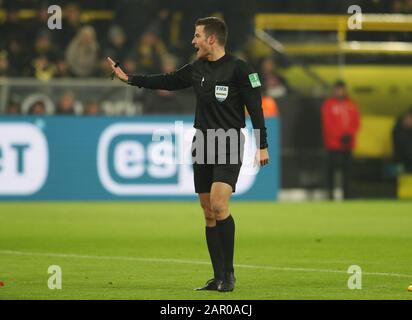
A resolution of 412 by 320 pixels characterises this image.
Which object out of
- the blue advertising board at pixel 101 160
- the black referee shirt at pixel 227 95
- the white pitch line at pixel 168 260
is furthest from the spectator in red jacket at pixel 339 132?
the black referee shirt at pixel 227 95

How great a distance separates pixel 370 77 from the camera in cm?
2362

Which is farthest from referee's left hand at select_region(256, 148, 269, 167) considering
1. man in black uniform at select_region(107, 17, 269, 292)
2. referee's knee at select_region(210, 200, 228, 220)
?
referee's knee at select_region(210, 200, 228, 220)

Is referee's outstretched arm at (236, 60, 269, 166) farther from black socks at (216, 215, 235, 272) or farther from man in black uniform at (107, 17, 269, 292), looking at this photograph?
black socks at (216, 215, 235, 272)

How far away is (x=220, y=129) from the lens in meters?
9.82

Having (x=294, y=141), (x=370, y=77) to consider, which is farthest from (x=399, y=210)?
(x=370, y=77)

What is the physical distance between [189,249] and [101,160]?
721 centimetres

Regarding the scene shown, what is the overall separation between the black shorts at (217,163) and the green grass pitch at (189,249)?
0.89m

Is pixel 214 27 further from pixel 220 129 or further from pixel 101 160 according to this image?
pixel 101 160

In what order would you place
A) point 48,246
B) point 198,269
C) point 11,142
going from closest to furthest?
1. point 198,269
2. point 48,246
3. point 11,142

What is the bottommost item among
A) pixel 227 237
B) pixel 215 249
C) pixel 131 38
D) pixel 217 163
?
pixel 215 249

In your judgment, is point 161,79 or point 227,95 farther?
point 161,79

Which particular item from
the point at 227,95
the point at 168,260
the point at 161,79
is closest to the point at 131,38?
the point at 168,260

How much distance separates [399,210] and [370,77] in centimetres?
508
